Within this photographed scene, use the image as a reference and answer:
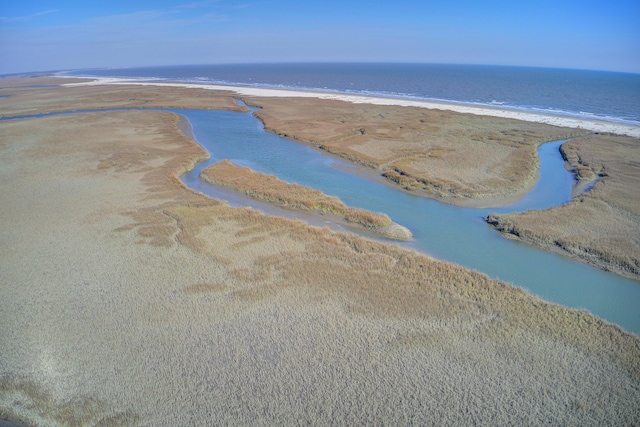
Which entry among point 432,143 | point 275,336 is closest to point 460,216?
point 275,336

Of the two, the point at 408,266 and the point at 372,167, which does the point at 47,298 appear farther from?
the point at 372,167

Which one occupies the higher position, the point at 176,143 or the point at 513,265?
the point at 176,143

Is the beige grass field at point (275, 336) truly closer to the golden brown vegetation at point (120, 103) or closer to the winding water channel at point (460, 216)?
the winding water channel at point (460, 216)

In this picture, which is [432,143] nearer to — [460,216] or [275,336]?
[460,216]

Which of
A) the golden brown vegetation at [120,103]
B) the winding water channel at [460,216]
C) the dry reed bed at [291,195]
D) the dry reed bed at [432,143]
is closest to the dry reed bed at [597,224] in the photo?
the winding water channel at [460,216]

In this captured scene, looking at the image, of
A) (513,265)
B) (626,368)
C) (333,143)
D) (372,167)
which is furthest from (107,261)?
(333,143)

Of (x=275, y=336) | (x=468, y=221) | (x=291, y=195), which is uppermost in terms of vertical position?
(x=291, y=195)
